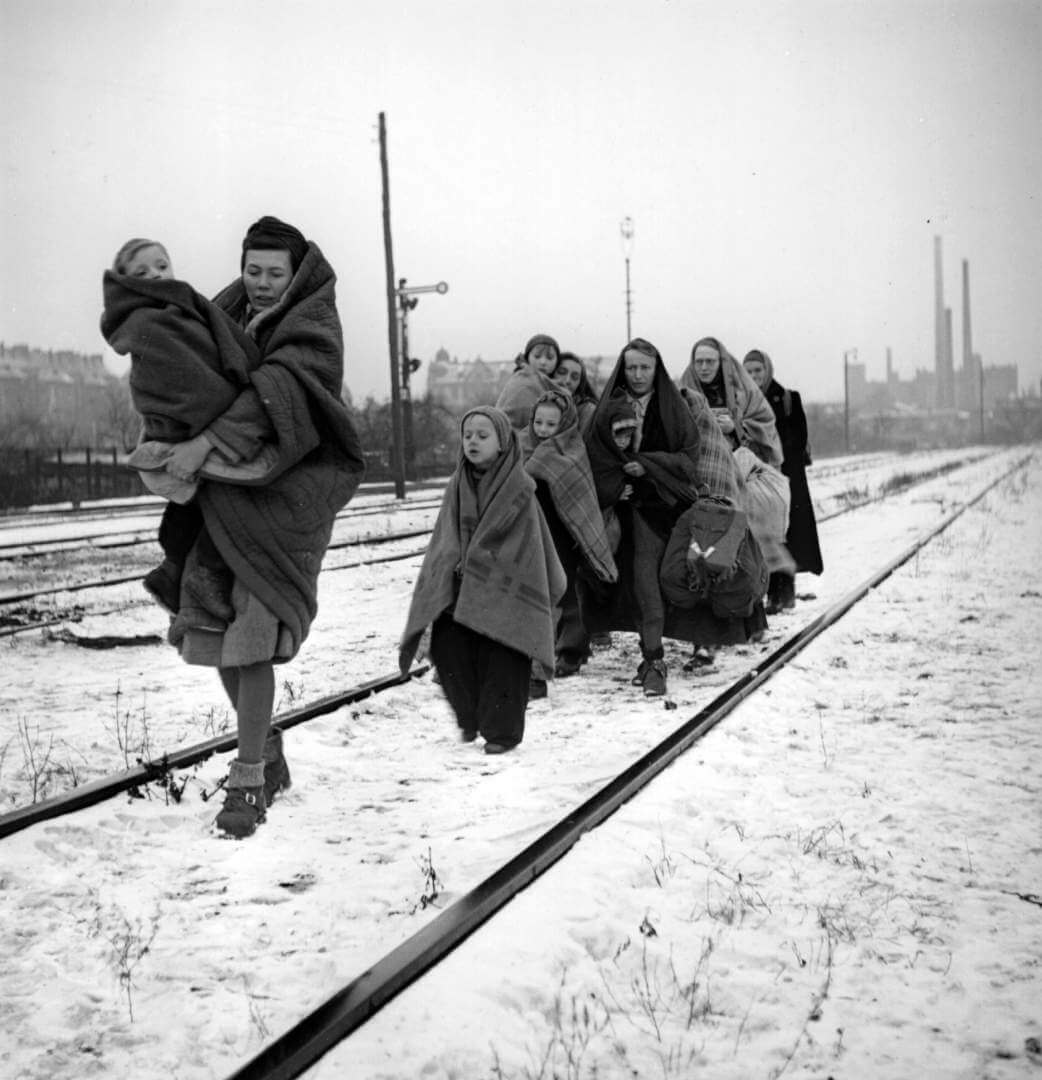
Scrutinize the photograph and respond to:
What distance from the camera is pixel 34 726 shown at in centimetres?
529

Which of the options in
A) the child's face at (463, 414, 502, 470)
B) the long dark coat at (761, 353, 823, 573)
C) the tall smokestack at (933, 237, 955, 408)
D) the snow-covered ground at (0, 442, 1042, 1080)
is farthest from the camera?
the tall smokestack at (933, 237, 955, 408)

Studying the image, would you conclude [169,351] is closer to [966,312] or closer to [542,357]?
[542,357]

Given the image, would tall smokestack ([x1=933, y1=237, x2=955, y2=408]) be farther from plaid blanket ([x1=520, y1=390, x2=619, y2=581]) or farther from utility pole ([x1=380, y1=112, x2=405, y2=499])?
plaid blanket ([x1=520, y1=390, x2=619, y2=581])

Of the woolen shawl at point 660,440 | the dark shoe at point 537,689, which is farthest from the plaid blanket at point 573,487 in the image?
the dark shoe at point 537,689

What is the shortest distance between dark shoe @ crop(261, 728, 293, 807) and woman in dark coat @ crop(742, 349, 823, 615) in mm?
5997

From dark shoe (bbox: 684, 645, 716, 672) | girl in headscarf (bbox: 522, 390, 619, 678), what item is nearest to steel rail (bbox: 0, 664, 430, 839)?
girl in headscarf (bbox: 522, 390, 619, 678)

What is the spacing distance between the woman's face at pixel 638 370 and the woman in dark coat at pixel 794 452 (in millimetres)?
3060

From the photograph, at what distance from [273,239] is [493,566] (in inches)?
70.1

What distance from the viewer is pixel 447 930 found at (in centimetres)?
292

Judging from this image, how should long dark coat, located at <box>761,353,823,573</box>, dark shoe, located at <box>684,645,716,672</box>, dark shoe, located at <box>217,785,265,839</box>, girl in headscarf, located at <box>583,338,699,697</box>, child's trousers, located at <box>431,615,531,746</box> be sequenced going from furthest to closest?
long dark coat, located at <box>761,353,823,573</box>, dark shoe, located at <box>684,645,716,672</box>, girl in headscarf, located at <box>583,338,699,697</box>, child's trousers, located at <box>431,615,531,746</box>, dark shoe, located at <box>217,785,265,839</box>

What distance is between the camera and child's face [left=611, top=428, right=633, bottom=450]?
6.36 metres

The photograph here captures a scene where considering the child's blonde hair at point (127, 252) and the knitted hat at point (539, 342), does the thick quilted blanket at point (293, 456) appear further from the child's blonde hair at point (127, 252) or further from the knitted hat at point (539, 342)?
the knitted hat at point (539, 342)

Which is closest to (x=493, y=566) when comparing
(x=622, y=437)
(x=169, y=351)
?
(x=622, y=437)

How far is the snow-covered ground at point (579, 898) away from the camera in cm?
249
